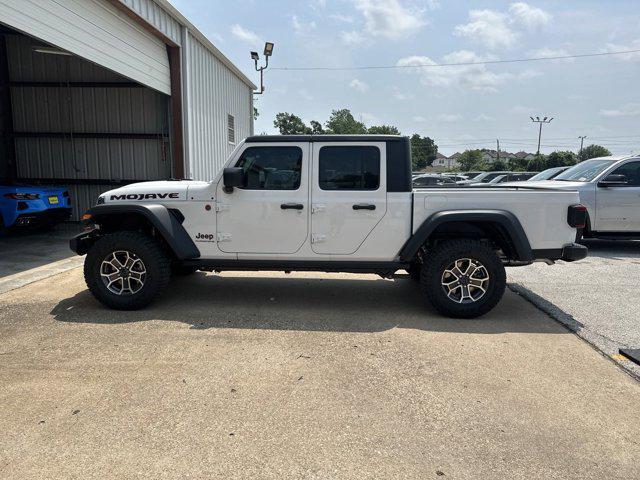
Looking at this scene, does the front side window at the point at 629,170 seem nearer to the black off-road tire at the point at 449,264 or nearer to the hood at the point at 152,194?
the black off-road tire at the point at 449,264

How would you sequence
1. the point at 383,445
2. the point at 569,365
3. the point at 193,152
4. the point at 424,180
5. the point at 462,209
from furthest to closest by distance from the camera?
the point at 424,180 → the point at 193,152 → the point at 462,209 → the point at 569,365 → the point at 383,445

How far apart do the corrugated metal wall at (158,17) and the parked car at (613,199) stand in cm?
797

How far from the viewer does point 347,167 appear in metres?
4.91

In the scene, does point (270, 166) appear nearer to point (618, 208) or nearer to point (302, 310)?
point (302, 310)

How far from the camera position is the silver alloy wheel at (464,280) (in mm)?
4789

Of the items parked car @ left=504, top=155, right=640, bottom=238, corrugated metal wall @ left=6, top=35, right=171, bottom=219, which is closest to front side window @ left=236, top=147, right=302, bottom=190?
parked car @ left=504, top=155, right=640, bottom=238

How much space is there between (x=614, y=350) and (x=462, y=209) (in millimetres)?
→ 1842

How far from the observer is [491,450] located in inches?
103

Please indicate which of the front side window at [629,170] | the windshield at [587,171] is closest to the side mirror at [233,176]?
the windshield at [587,171]

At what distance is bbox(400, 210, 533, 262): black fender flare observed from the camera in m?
4.65

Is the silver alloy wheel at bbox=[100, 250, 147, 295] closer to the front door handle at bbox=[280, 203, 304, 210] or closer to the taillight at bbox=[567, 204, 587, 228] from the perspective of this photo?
the front door handle at bbox=[280, 203, 304, 210]

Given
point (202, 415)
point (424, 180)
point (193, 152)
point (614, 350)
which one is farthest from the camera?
point (424, 180)

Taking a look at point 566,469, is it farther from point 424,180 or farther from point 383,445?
point 424,180

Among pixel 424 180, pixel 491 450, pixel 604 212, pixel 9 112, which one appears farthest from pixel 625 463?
pixel 424 180
